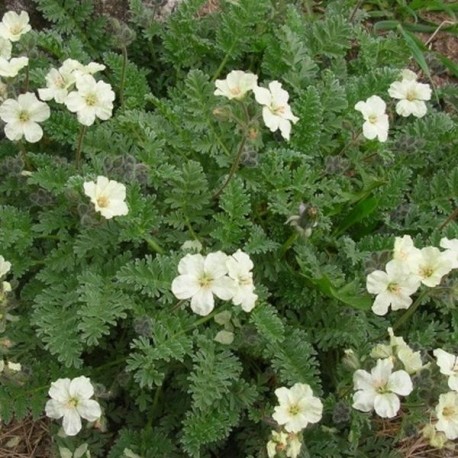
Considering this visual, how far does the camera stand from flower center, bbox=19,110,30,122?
293 centimetres

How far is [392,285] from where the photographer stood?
2678mm

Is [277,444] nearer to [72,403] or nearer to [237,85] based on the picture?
[72,403]

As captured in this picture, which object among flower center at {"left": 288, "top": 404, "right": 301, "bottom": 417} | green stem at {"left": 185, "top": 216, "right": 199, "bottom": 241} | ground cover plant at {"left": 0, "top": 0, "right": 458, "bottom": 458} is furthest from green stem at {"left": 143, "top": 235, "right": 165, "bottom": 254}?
flower center at {"left": 288, "top": 404, "right": 301, "bottom": 417}

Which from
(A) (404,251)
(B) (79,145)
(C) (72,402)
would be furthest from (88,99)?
(A) (404,251)

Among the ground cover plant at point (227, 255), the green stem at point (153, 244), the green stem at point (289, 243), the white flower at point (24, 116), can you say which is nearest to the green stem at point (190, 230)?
the ground cover plant at point (227, 255)

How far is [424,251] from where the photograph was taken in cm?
267

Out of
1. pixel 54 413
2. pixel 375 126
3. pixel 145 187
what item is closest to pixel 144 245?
pixel 145 187

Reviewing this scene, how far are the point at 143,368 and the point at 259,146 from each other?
94 cm

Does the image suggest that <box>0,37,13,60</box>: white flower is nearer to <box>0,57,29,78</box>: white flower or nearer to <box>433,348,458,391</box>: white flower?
<box>0,57,29,78</box>: white flower

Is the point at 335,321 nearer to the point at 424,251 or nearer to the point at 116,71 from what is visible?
the point at 424,251

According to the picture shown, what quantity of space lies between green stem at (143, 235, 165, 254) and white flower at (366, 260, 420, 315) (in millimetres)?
746

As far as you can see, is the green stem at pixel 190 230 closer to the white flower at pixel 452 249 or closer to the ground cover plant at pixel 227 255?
the ground cover plant at pixel 227 255

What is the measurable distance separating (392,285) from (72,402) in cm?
107

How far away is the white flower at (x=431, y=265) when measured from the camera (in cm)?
264
